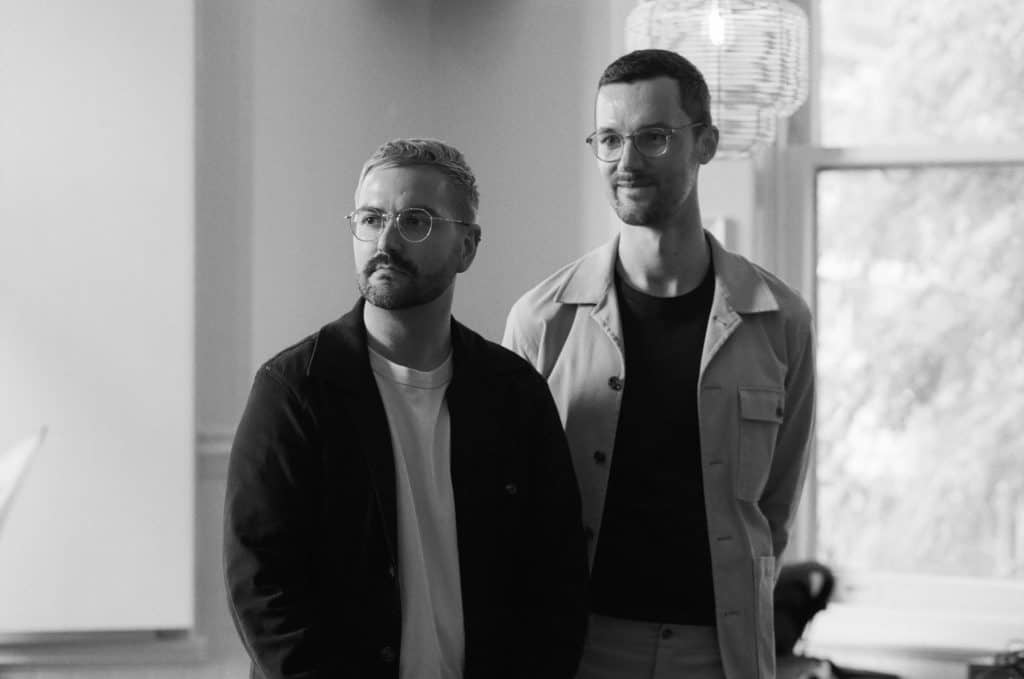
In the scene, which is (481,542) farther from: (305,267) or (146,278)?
(305,267)

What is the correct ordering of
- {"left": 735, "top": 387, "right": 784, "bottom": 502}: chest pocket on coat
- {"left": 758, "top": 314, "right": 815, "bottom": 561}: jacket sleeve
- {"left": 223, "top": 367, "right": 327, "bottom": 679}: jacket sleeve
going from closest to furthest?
{"left": 223, "top": 367, "right": 327, "bottom": 679}: jacket sleeve
{"left": 735, "top": 387, "right": 784, "bottom": 502}: chest pocket on coat
{"left": 758, "top": 314, "right": 815, "bottom": 561}: jacket sleeve

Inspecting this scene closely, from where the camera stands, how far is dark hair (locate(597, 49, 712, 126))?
2037 millimetres

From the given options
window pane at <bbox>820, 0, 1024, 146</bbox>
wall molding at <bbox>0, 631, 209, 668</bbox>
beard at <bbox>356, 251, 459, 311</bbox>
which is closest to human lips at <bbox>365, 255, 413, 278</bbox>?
beard at <bbox>356, 251, 459, 311</bbox>

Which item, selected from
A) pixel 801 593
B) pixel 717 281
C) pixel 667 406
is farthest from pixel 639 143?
pixel 801 593

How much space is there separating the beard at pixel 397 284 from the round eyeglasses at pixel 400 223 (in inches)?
1.3

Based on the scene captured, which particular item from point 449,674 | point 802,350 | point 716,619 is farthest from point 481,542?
point 802,350

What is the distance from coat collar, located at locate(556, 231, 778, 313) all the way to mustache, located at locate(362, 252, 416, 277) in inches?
16.0

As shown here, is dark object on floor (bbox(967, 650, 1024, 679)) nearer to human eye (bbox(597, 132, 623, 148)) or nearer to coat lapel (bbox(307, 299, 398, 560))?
human eye (bbox(597, 132, 623, 148))

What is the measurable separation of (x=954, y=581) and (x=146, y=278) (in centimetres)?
192

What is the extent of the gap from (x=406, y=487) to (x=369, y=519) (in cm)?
7

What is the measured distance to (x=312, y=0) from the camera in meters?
3.45

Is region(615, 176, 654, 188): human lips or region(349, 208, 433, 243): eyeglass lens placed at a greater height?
region(615, 176, 654, 188): human lips

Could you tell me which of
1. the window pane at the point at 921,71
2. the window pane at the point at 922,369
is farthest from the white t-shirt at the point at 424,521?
the window pane at the point at 921,71

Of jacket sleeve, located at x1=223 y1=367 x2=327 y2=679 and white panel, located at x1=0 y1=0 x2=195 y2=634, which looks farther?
white panel, located at x1=0 y1=0 x2=195 y2=634
